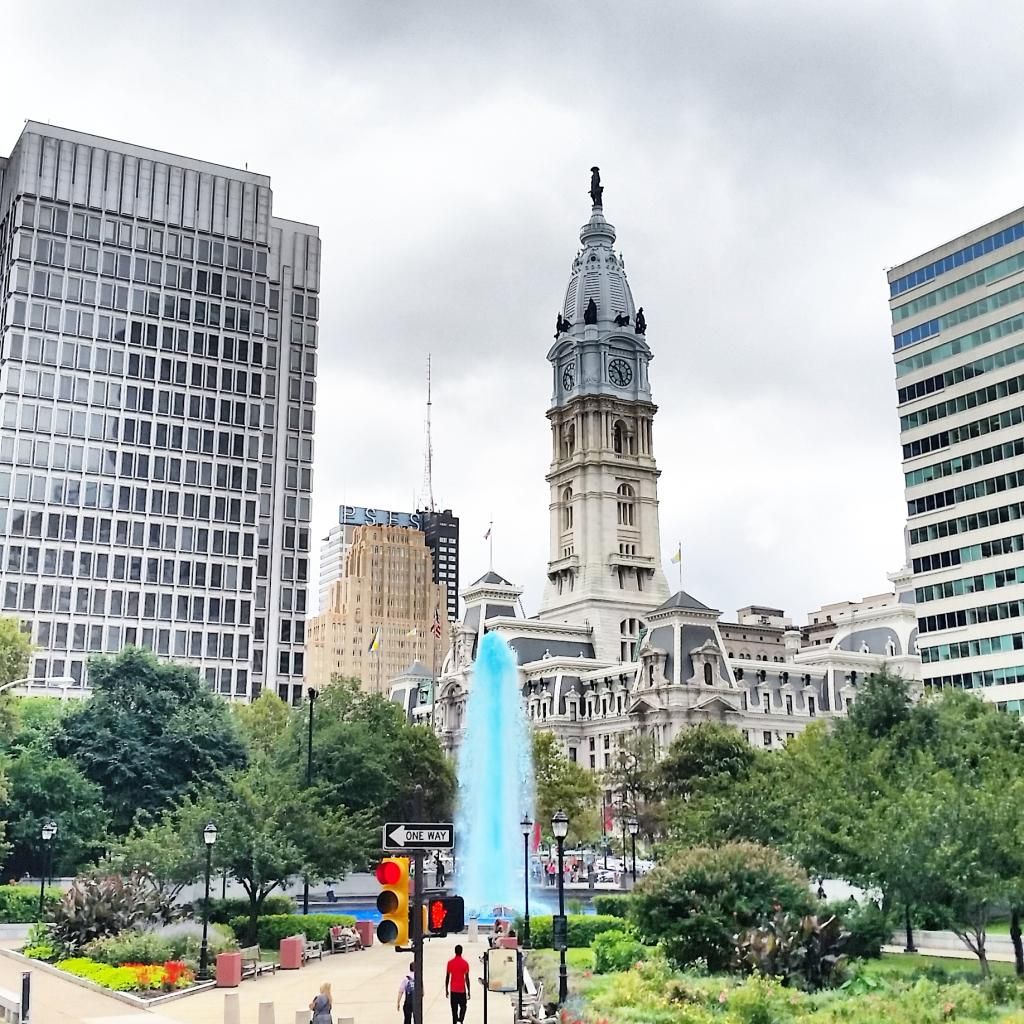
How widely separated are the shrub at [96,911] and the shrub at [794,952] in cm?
2039

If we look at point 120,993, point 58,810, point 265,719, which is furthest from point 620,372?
point 120,993

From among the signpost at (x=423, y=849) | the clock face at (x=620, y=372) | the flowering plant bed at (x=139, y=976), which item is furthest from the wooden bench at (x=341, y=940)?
the clock face at (x=620, y=372)

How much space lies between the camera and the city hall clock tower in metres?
171

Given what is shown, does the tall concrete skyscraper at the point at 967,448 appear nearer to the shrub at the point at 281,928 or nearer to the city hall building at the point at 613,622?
the city hall building at the point at 613,622

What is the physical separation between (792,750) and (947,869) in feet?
109

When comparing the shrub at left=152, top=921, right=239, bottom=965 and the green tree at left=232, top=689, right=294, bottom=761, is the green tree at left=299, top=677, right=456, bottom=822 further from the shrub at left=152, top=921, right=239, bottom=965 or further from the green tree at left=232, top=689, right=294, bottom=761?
the shrub at left=152, top=921, right=239, bottom=965

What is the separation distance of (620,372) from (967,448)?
105 metres

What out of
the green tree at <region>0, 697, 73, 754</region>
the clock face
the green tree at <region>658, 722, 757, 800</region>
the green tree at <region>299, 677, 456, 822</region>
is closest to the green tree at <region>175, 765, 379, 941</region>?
the green tree at <region>299, 677, 456, 822</region>

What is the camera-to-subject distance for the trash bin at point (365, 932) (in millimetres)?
45188

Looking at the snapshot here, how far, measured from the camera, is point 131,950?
118ft

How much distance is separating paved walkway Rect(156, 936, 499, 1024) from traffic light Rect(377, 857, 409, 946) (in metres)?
11.2

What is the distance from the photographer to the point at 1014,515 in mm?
80875

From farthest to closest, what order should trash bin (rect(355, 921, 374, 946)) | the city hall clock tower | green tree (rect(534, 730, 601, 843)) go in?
the city hall clock tower < green tree (rect(534, 730, 601, 843)) < trash bin (rect(355, 921, 374, 946))

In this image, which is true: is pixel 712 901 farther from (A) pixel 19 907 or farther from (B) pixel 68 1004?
(A) pixel 19 907
